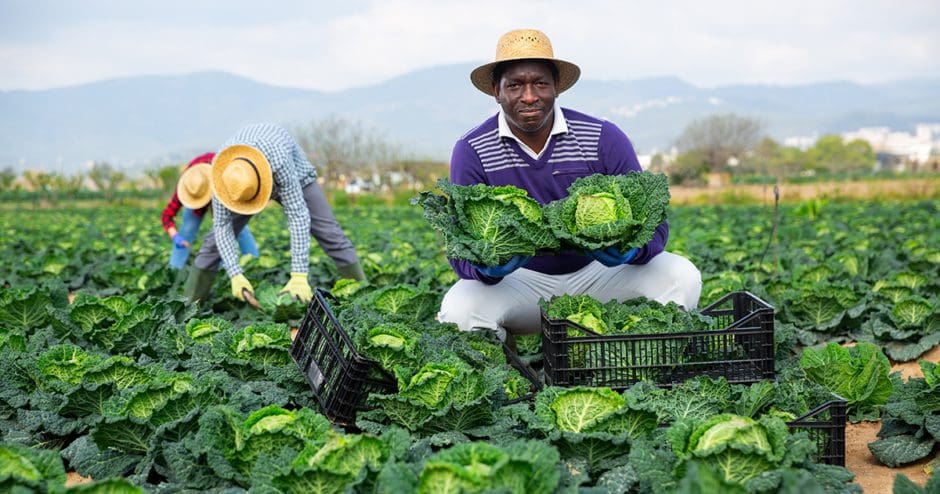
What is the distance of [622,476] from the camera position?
9.43 ft

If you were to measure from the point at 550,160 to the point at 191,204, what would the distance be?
4857mm

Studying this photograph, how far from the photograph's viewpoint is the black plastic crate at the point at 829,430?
3.16m

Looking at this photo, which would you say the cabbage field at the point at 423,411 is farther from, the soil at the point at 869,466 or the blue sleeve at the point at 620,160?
the blue sleeve at the point at 620,160

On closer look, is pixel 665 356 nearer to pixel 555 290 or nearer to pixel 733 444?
pixel 733 444

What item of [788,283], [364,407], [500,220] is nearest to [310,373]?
[364,407]

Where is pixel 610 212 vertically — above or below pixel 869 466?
above

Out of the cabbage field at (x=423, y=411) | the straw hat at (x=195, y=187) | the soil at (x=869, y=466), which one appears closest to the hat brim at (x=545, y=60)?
the cabbage field at (x=423, y=411)

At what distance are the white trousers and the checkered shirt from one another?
1.84 metres

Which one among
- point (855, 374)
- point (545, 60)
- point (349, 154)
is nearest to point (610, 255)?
point (545, 60)

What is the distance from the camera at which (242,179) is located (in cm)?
591

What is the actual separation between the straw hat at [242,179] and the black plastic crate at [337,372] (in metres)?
2.28

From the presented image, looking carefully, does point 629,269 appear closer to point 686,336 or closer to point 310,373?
point 686,336

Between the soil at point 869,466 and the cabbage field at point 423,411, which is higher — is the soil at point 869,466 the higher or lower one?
the lower one

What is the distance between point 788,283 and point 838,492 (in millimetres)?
4150
